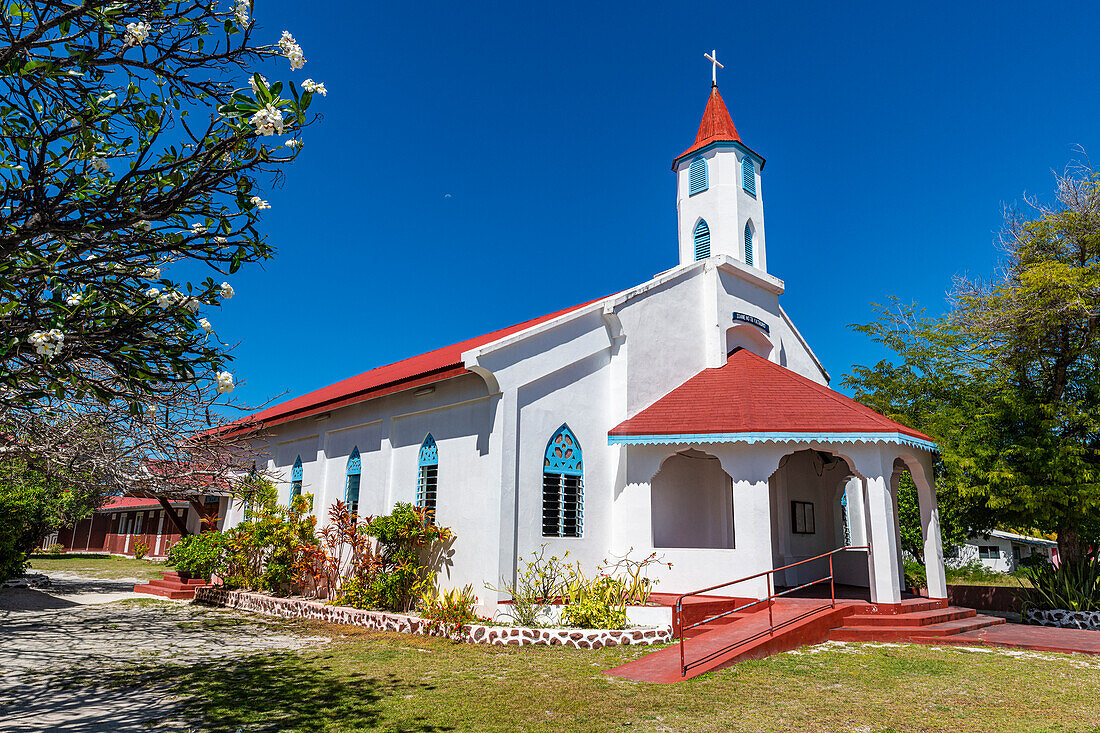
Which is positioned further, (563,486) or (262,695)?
(563,486)

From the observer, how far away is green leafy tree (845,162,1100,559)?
52.2 feet

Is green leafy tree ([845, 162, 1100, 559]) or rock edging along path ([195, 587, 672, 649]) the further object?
green leafy tree ([845, 162, 1100, 559])

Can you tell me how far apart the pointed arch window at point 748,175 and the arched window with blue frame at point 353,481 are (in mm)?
12200

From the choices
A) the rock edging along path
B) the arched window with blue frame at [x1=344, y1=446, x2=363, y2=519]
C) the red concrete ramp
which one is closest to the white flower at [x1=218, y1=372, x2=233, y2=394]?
the red concrete ramp

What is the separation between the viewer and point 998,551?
4303 cm

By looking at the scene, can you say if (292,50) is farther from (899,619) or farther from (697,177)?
(697,177)

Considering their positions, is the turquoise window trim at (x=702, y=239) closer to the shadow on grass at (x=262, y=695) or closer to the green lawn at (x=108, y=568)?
the shadow on grass at (x=262, y=695)

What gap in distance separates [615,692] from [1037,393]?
47.5ft

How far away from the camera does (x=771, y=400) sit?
14.5 metres

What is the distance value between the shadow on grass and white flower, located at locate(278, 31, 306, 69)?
19.2 feet

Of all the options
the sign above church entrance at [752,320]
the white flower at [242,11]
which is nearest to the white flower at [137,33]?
the white flower at [242,11]

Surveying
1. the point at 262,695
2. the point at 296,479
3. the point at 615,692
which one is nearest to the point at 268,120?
the point at 262,695

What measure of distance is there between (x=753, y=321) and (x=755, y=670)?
33.7ft

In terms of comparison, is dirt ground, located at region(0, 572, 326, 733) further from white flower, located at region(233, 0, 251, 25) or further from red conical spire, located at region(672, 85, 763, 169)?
red conical spire, located at region(672, 85, 763, 169)
